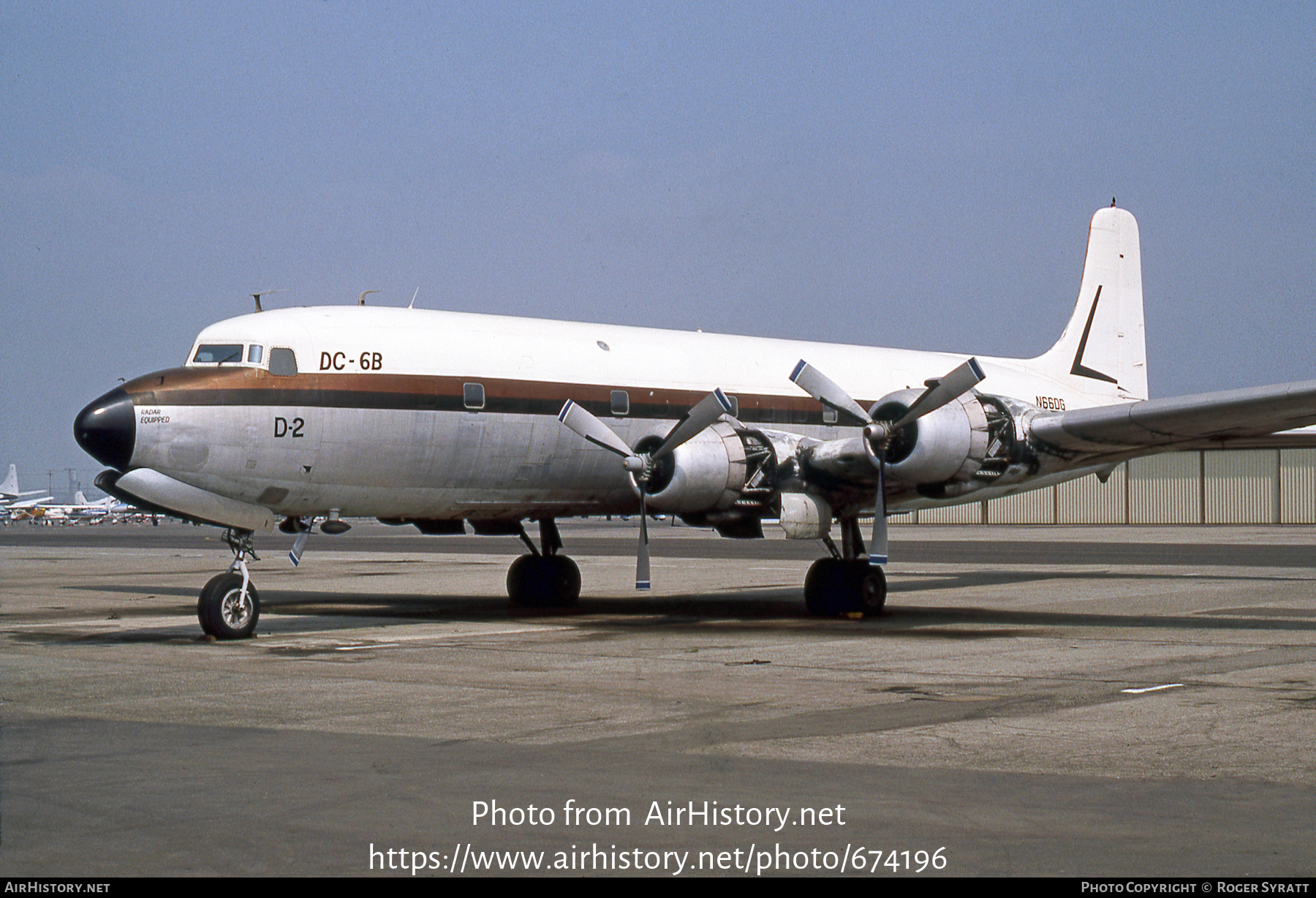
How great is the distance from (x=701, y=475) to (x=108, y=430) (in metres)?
7.26

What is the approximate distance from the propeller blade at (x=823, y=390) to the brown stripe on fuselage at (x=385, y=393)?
6.55ft

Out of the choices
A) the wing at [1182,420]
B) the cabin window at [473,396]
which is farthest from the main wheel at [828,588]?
the cabin window at [473,396]

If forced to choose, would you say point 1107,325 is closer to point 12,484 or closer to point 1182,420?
point 1182,420

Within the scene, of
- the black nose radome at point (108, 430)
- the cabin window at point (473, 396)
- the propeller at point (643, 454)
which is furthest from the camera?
the cabin window at point (473, 396)

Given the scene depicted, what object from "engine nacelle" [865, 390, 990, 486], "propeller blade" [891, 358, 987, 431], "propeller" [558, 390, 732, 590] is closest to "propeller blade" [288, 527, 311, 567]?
"propeller" [558, 390, 732, 590]

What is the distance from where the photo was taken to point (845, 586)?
62.2ft

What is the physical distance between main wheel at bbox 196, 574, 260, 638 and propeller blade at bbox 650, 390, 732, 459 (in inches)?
216

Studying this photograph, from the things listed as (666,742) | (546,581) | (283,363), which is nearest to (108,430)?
(283,363)

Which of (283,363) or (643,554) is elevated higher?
(283,363)

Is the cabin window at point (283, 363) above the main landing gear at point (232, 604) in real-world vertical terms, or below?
above

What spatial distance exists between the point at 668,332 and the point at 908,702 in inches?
444

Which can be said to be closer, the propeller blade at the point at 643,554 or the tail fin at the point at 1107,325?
the propeller blade at the point at 643,554

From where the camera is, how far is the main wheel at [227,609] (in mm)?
15578

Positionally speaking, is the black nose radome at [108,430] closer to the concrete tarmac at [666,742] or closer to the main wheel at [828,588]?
the concrete tarmac at [666,742]
